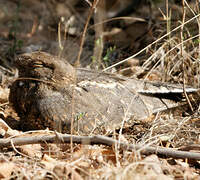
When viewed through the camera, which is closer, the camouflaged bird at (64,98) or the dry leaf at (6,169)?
the dry leaf at (6,169)

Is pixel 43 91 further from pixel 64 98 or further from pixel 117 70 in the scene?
pixel 117 70

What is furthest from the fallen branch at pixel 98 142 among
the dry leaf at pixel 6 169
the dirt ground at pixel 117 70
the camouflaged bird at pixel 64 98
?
the camouflaged bird at pixel 64 98

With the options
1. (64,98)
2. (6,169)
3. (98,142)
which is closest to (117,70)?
(64,98)

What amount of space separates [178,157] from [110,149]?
0.53m

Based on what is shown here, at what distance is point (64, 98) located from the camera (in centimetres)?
Result: 300

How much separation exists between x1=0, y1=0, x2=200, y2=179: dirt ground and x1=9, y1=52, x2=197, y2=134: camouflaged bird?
5.9 inches

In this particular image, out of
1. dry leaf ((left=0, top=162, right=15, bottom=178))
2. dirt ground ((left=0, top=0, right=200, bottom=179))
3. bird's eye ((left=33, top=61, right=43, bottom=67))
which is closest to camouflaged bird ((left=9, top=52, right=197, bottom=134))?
bird's eye ((left=33, top=61, right=43, bottom=67))

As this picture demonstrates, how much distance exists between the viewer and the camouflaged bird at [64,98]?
115 inches

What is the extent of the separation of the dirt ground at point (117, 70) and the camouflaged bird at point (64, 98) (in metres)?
0.15

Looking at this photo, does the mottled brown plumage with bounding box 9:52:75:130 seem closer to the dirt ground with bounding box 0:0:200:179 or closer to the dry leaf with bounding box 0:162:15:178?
the dirt ground with bounding box 0:0:200:179

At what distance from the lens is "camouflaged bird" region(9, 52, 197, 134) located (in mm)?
2918

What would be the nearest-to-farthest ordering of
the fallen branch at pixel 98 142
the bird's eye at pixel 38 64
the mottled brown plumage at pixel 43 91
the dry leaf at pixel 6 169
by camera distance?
the dry leaf at pixel 6 169 < the fallen branch at pixel 98 142 < the mottled brown plumage at pixel 43 91 < the bird's eye at pixel 38 64

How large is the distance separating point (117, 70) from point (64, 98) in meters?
1.43

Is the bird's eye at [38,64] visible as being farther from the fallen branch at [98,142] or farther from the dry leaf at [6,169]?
the dry leaf at [6,169]
